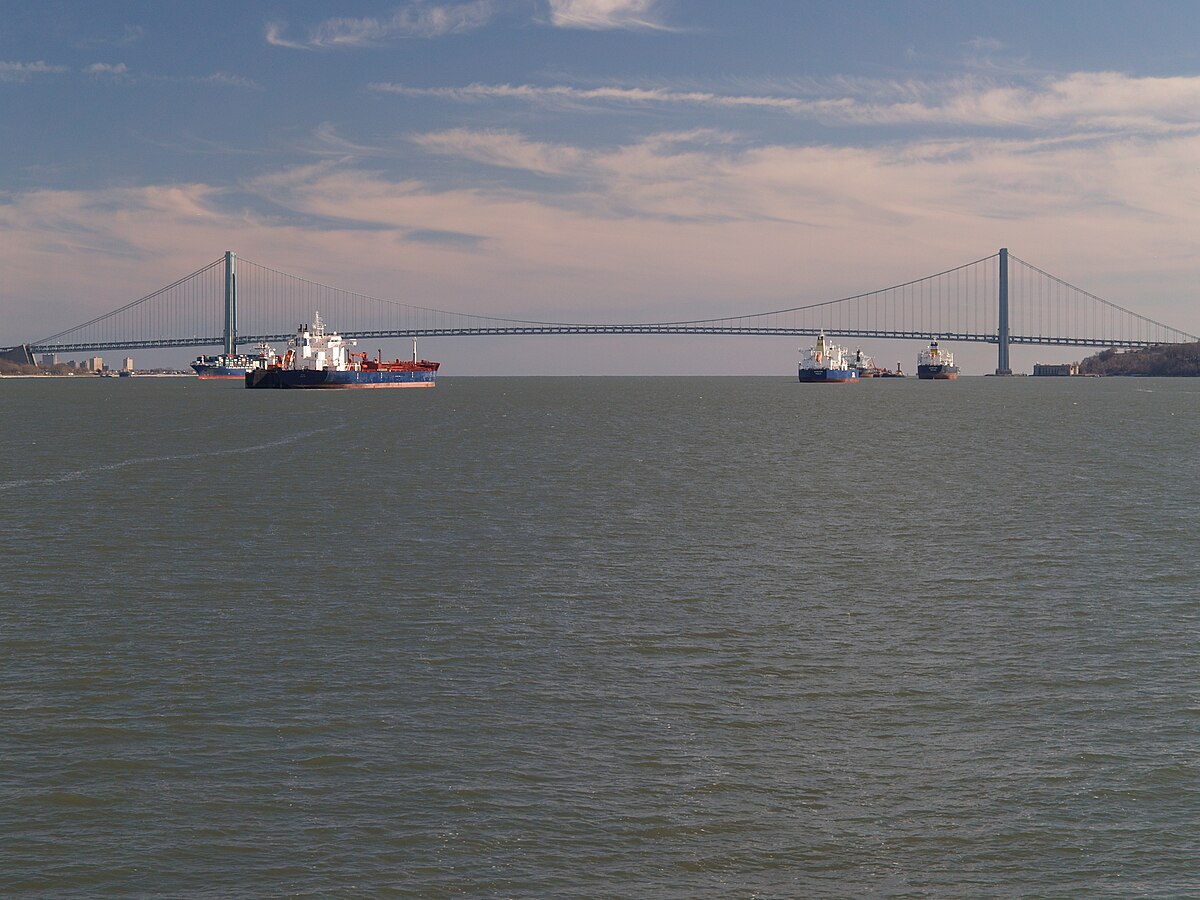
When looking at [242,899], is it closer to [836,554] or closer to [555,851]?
[555,851]

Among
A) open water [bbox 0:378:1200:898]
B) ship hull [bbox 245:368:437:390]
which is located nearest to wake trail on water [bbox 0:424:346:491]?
open water [bbox 0:378:1200:898]

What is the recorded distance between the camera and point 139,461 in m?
52.4

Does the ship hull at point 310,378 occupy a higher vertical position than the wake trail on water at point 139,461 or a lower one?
higher

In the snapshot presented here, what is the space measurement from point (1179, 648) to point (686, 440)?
52.5m

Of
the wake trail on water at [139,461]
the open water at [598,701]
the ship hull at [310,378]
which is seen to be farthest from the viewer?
the ship hull at [310,378]

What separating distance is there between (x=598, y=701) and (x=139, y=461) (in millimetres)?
42372

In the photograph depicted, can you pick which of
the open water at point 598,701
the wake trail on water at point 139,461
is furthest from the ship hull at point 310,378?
the open water at point 598,701

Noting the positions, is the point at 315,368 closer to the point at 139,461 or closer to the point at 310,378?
the point at 310,378

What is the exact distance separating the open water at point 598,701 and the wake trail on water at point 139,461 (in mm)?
8065

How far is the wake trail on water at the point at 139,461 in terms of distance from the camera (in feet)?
141

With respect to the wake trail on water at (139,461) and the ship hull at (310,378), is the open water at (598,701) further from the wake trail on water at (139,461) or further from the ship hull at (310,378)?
the ship hull at (310,378)

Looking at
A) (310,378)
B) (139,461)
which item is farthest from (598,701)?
(310,378)

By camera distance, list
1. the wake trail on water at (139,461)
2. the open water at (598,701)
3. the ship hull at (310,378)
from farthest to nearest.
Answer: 1. the ship hull at (310,378)
2. the wake trail on water at (139,461)
3. the open water at (598,701)

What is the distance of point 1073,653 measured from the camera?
56.7ft
